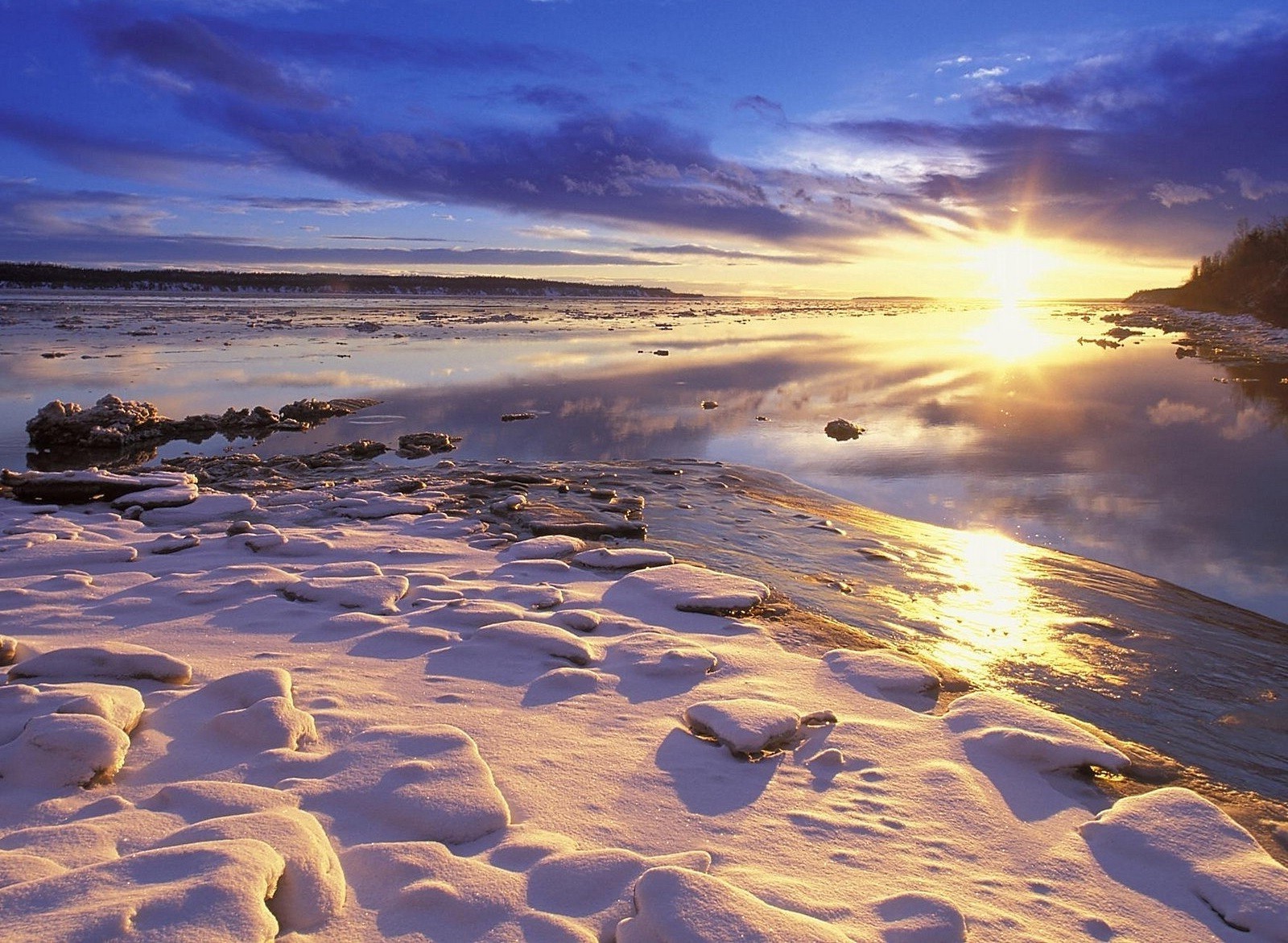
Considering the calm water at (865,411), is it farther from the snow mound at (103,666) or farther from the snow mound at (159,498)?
the snow mound at (103,666)

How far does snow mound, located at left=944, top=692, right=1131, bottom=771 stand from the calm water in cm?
319

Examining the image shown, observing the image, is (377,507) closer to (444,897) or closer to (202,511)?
(202,511)

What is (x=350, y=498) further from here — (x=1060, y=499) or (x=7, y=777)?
(x=1060, y=499)

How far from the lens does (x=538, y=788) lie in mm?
2969

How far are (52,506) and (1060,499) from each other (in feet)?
35.6

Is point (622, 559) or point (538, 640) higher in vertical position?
point (622, 559)

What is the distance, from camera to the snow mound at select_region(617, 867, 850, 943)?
2.12 metres

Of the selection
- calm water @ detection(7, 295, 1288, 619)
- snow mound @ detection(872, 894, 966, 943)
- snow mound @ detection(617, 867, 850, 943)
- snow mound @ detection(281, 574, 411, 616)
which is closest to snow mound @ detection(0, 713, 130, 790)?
snow mound @ detection(281, 574, 411, 616)

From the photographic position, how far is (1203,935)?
238cm

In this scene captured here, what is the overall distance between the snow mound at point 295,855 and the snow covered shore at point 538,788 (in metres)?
0.01

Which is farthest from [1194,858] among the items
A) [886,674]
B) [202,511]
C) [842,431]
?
[842,431]

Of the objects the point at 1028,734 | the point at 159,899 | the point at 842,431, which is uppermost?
the point at 842,431

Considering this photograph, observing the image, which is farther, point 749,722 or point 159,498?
point 159,498

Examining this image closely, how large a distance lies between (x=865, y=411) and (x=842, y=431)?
9.74 feet
